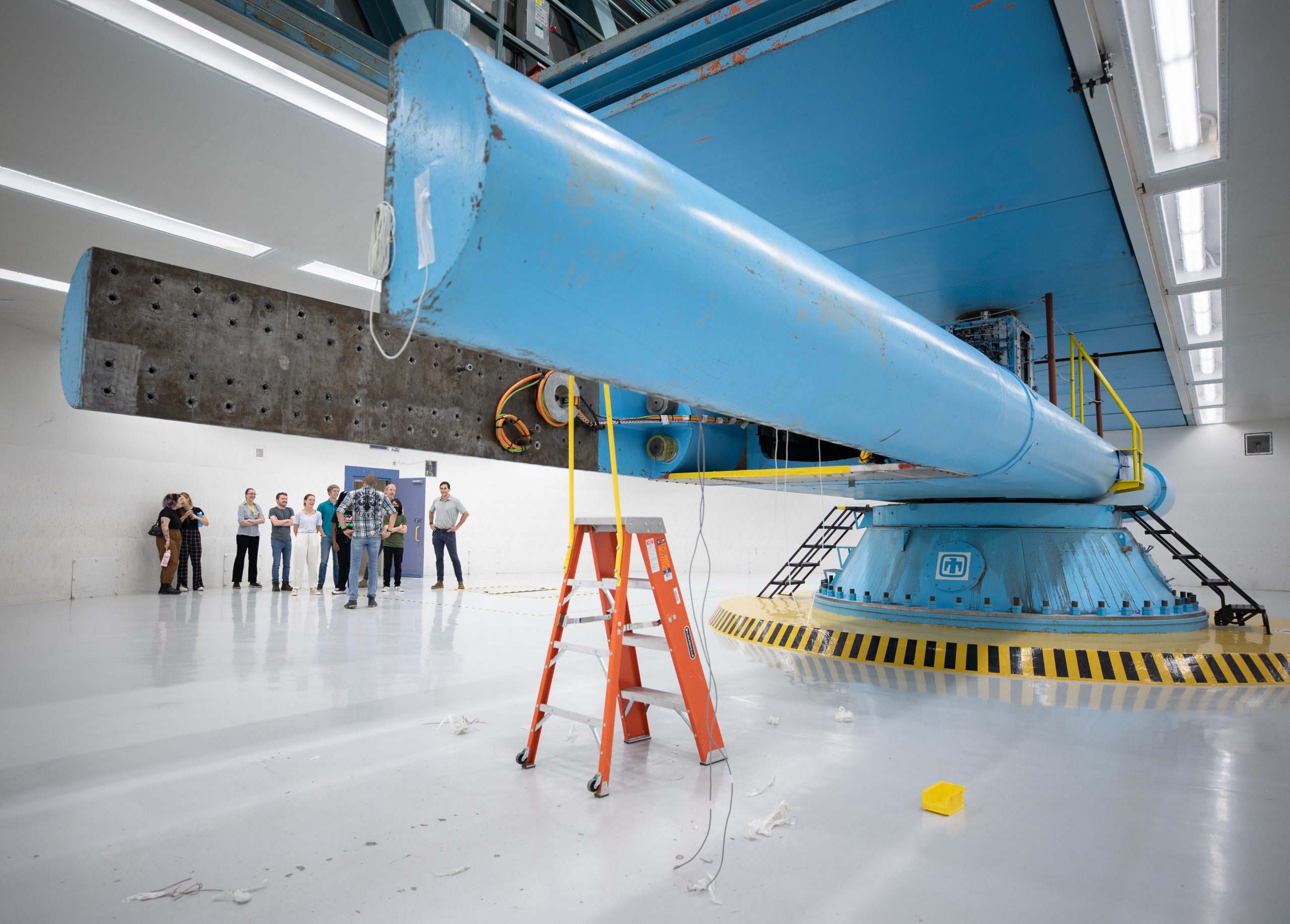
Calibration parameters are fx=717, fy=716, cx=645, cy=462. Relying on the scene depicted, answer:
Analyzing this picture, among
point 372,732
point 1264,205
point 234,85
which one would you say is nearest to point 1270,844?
point 372,732

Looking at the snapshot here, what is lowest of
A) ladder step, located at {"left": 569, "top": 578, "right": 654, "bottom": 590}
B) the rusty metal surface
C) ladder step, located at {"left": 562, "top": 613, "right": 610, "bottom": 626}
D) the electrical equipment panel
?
ladder step, located at {"left": 562, "top": 613, "right": 610, "bottom": 626}

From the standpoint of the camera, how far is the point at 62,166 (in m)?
5.78

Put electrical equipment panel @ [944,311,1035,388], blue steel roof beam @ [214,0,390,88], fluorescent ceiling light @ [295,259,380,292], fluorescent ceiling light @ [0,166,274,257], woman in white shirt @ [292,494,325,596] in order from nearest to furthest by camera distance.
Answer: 1. blue steel roof beam @ [214,0,390,88]
2. fluorescent ceiling light @ [0,166,274,257]
3. electrical equipment panel @ [944,311,1035,388]
4. fluorescent ceiling light @ [295,259,380,292]
5. woman in white shirt @ [292,494,325,596]

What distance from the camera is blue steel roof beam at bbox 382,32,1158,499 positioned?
135cm

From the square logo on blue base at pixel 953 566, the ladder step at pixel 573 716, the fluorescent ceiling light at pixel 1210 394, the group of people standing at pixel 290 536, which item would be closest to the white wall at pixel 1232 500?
the fluorescent ceiling light at pixel 1210 394

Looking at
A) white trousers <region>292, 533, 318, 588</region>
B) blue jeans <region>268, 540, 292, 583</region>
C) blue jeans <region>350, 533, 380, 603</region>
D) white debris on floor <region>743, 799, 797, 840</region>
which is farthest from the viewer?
white trousers <region>292, 533, 318, 588</region>

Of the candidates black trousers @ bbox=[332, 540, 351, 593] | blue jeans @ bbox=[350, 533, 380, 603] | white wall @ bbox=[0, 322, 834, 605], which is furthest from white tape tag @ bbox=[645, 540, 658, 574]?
black trousers @ bbox=[332, 540, 351, 593]

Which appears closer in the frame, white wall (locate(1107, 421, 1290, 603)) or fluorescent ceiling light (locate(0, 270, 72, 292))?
fluorescent ceiling light (locate(0, 270, 72, 292))

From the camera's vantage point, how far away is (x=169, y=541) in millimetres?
11539

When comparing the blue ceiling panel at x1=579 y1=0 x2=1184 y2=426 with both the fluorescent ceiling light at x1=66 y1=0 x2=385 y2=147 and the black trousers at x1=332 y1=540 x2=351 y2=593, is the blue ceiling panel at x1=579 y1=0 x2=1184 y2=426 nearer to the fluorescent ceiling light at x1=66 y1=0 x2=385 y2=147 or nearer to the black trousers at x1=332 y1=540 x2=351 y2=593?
the fluorescent ceiling light at x1=66 y1=0 x2=385 y2=147

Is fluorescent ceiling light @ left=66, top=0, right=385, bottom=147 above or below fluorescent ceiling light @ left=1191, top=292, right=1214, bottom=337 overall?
above

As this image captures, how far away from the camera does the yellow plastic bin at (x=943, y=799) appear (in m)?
2.71

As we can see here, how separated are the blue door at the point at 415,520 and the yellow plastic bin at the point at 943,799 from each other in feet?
46.0

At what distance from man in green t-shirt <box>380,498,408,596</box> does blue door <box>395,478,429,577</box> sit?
8.56 ft
